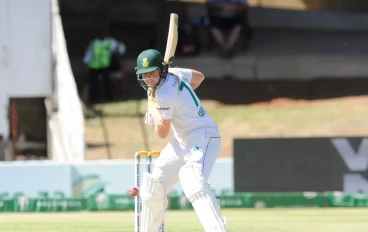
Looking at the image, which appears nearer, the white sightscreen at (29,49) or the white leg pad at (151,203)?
the white leg pad at (151,203)

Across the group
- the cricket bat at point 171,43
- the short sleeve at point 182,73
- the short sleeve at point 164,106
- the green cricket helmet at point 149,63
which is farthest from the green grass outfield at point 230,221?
the green cricket helmet at point 149,63

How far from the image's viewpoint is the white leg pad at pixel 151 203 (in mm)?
5973

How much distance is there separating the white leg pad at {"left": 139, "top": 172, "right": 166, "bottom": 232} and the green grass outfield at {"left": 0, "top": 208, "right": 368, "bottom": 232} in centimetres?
176

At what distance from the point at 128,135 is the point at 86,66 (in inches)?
105

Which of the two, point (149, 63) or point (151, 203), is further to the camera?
point (151, 203)

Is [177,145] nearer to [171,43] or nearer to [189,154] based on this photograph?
[189,154]

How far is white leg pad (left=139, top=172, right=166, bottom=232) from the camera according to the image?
5.97 metres

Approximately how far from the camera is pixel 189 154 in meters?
5.95

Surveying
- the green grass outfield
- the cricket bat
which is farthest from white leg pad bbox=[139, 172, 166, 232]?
the green grass outfield

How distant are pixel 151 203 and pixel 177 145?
1.33 ft

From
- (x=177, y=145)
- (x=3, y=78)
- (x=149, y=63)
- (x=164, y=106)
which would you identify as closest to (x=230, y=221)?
(x=177, y=145)

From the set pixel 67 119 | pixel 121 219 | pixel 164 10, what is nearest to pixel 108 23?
pixel 164 10

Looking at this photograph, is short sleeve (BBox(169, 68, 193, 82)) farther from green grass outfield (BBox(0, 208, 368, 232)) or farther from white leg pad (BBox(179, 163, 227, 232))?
green grass outfield (BBox(0, 208, 368, 232))

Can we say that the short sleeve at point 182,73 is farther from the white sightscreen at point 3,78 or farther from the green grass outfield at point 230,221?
the white sightscreen at point 3,78
